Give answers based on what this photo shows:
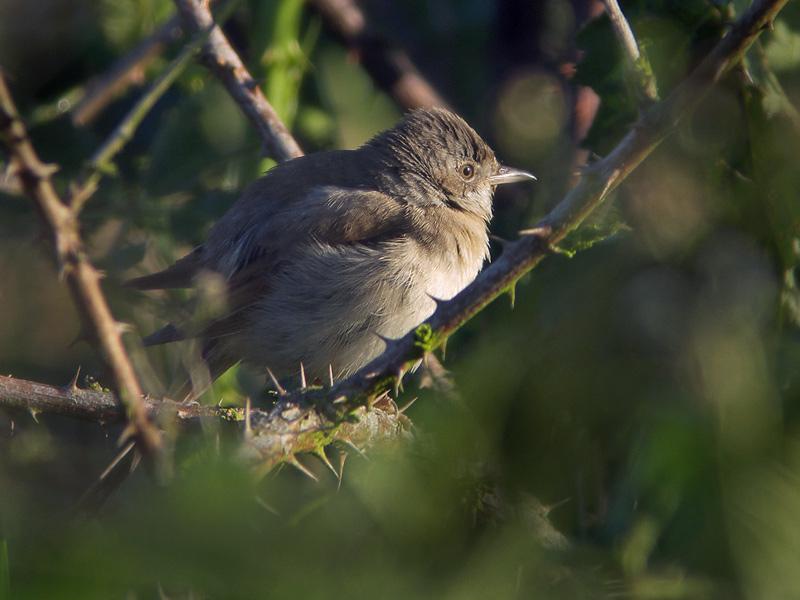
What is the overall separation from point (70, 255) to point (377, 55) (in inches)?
191

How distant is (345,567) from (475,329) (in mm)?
2856

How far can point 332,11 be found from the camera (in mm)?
5723

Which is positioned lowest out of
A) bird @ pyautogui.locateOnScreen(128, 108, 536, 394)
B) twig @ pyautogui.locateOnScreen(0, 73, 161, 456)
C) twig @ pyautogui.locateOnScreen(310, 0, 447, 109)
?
bird @ pyautogui.locateOnScreen(128, 108, 536, 394)

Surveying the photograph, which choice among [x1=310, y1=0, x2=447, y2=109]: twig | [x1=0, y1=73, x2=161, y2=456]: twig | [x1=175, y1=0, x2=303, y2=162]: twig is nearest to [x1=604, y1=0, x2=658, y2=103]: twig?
[x1=0, y1=73, x2=161, y2=456]: twig

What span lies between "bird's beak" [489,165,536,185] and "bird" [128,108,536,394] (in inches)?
9.1

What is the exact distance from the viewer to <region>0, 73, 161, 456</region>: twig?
104 cm

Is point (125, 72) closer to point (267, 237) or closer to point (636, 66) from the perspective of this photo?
point (267, 237)

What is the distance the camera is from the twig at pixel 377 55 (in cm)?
573

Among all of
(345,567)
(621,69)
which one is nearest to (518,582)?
(345,567)

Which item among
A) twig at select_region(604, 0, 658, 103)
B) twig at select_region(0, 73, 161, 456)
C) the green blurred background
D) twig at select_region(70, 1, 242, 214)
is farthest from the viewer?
twig at select_region(604, 0, 658, 103)

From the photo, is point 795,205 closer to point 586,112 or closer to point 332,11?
point 586,112

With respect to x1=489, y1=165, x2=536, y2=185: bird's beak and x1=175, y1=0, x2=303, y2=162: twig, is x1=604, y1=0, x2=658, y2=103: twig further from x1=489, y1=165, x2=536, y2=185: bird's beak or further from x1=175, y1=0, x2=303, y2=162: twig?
x1=489, y1=165, x2=536, y2=185: bird's beak

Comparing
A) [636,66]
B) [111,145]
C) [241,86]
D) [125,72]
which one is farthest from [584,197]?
[125,72]

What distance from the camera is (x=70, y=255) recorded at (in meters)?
1.08
